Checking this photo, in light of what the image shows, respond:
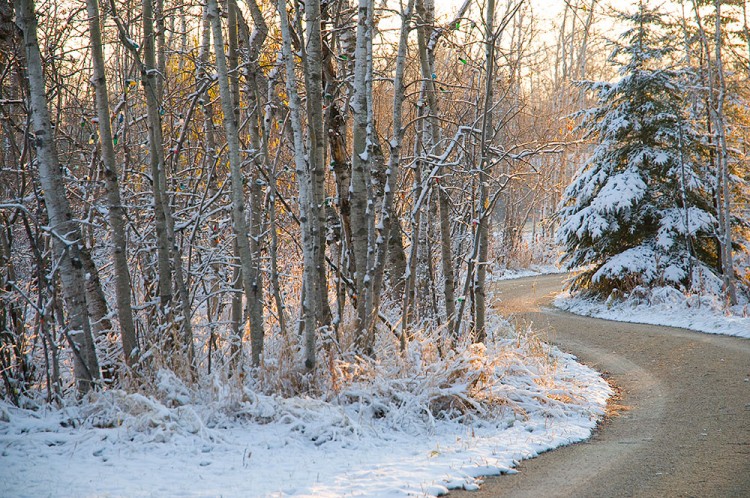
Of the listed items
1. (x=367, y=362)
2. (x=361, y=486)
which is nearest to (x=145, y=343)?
(x=367, y=362)

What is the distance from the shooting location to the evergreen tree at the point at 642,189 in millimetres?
14664

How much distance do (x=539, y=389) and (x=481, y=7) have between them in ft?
15.6

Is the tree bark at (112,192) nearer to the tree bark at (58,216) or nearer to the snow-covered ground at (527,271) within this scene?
the tree bark at (58,216)

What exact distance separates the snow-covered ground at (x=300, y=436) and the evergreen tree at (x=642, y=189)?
370 inches

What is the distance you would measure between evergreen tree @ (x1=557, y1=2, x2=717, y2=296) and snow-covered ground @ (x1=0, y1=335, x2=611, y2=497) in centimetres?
939

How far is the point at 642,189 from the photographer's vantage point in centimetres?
1492

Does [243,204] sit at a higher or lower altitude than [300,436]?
higher

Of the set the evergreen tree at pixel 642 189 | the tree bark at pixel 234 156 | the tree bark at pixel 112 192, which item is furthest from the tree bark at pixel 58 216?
the evergreen tree at pixel 642 189

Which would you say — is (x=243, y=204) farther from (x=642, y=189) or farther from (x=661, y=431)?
(x=642, y=189)

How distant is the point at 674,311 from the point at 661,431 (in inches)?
346

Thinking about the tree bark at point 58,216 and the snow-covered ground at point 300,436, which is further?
the tree bark at point 58,216

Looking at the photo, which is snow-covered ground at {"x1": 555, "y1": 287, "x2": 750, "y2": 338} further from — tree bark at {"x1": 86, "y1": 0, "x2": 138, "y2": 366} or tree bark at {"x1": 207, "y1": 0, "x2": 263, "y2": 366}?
tree bark at {"x1": 86, "y1": 0, "x2": 138, "y2": 366}

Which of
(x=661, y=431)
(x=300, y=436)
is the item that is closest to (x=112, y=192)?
(x=300, y=436)

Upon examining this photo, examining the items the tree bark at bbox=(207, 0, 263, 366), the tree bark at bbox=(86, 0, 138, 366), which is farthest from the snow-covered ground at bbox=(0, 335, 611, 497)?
the tree bark at bbox=(207, 0, 263, 366)
